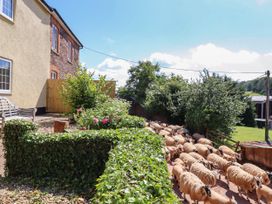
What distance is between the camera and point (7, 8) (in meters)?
10.3

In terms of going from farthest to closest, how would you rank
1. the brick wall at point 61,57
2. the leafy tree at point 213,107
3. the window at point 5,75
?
the brick wall at point 61,57 → the leafy tree at point 213,107 → the window at point 5,75

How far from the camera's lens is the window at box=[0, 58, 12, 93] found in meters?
10.1

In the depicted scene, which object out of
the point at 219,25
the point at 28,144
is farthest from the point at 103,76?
the point at 28,144

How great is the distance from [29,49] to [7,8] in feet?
8.39

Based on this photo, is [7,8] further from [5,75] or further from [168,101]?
[168,101]

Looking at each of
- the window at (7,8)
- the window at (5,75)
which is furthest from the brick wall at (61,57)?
the window at (5,75)

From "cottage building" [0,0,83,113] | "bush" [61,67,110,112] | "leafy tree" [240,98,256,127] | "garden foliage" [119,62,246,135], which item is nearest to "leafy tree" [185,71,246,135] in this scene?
"garden foliage" [119,62,246,135]

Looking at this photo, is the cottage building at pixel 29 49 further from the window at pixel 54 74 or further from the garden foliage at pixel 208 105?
the garden foliage at pixel 208 105

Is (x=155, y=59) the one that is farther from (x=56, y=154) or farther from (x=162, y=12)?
(x=56, y=154)

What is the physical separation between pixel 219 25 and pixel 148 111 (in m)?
7.06

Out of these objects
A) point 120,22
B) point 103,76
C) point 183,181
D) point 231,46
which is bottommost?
point 183,181

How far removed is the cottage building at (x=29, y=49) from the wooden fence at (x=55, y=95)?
15.7 inches

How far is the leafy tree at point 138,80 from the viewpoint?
23734mm

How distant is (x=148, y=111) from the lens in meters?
16.4
